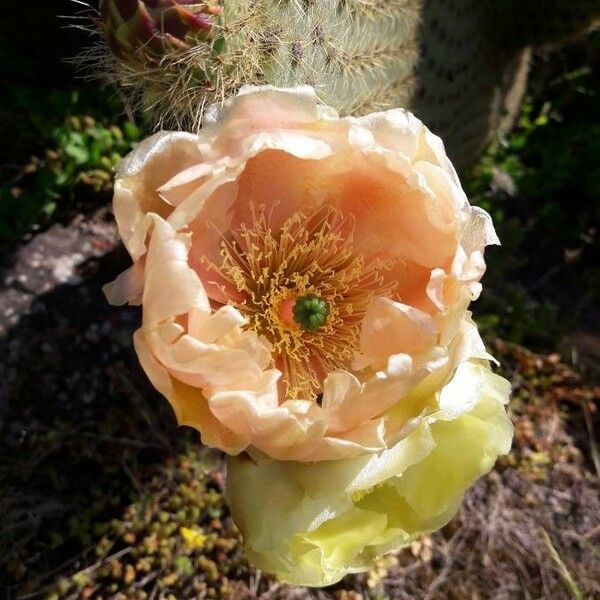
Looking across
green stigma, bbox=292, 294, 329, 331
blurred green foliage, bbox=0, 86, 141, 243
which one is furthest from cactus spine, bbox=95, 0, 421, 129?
blurred green foliage, bbox=0, 86, 141, 243

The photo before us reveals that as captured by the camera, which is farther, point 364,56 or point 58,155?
point 58,155

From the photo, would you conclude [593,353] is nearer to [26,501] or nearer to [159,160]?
[26,501]

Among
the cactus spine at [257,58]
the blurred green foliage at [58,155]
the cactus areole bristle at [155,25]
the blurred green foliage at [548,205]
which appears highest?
the cactus areole bristle at [155,25]

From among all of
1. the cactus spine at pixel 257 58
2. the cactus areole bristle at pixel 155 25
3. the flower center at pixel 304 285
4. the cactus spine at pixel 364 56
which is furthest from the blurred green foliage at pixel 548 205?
the cactus areole bristle at pixel 155 25

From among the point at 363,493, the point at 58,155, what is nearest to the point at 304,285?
the point at 363,493

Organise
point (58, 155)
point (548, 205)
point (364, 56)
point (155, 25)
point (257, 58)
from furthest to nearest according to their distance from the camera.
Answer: point (548, 205)
point (58, 155)
point (364, 56)
point (257, 58)
point (155, 25)

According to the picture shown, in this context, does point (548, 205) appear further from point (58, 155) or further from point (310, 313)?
point (310, 313)

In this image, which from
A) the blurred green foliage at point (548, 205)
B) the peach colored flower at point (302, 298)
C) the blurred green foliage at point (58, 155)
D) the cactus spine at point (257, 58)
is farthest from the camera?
A: the blurred green foliage at point (548, 205)

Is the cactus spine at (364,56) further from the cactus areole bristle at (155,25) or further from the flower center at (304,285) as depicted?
the flower center at (304,285)
